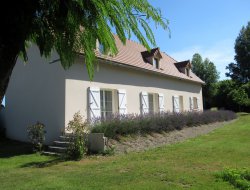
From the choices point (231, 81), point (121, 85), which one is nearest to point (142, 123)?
point (121, 85)

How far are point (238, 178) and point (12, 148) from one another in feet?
32.6

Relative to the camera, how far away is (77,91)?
13.9 meters

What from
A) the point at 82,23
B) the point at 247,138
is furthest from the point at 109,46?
the point at 247,138

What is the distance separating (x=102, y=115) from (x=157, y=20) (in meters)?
13.0

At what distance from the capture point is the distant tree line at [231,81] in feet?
119

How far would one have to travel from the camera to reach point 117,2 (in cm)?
282

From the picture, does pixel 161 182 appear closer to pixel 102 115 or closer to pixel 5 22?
pixel 5 22

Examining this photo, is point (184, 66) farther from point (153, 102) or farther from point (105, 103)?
point (105, 103)

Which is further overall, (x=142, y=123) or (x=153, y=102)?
(x=153, y=102)

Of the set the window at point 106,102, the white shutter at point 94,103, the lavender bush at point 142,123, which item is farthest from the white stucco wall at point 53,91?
the lavender bush at point 142,123

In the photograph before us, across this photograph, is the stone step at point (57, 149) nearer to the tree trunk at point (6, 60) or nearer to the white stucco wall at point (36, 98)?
the white stucco wall at point (36, 98)

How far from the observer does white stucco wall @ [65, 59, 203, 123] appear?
540 inches

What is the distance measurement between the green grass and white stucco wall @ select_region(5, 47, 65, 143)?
217 centimetres

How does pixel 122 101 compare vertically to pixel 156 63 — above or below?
below
